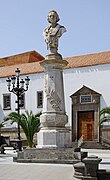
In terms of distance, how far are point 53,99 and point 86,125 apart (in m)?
19.5

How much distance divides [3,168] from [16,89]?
10.6 m

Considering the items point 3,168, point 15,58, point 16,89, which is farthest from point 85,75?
point 3,168

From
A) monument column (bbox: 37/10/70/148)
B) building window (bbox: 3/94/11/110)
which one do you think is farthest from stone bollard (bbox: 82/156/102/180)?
building window (bbox: 3/94/11/110)

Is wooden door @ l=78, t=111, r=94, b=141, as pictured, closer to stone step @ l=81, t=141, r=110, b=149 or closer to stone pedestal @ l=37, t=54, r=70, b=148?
stone step @ l=81, t=141, r=110, b=149

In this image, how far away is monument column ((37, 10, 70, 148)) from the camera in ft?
44.1

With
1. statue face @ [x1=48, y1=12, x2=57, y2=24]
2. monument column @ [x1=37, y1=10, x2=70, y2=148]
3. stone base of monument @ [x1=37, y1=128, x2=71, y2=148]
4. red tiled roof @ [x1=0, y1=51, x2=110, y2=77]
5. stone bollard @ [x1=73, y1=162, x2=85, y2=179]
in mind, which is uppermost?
red tiled roof @ [x1=0, y1=51, x2=110, y2=77]

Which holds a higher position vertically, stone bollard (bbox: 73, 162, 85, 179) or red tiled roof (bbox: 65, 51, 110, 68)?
red tiled roof (bbox: 65, 51, 110, 68)

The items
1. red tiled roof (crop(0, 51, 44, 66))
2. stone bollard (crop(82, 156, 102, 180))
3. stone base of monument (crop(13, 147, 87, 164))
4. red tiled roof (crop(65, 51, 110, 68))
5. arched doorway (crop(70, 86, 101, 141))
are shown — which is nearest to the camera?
stone bollard (crop(82, 156, 102, 180))

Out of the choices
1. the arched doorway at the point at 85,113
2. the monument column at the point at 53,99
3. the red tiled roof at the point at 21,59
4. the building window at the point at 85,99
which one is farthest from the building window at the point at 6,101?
the monument column at the point at 53,99

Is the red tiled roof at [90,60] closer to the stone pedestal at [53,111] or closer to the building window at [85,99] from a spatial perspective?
the building window at [85,99]

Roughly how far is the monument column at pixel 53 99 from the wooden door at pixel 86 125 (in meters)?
18.6

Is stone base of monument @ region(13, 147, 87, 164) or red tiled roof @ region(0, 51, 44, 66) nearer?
stone base of monument @ region(13, 147, 87, 164)

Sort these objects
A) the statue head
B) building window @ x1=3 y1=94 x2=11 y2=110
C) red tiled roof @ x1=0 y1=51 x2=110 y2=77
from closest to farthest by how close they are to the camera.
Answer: the statue head → red tiled roof @ x1=0 y1=51 x2=110 y2=77 → building window @ x1=3 y1=94 x2=11 y2=110

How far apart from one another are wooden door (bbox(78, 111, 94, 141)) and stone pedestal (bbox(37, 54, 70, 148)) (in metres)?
18.7
